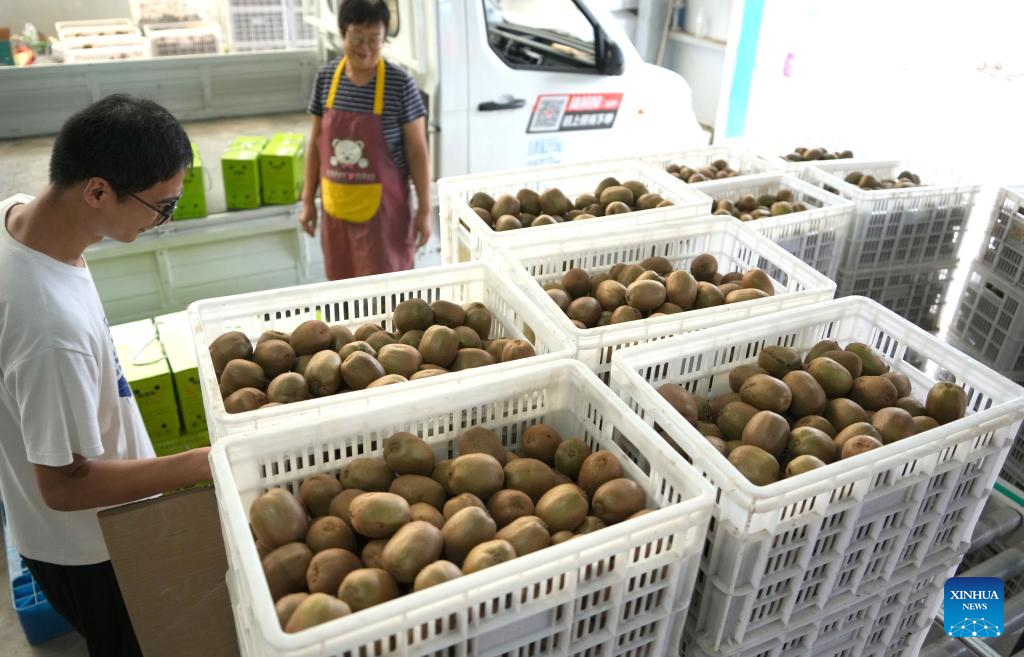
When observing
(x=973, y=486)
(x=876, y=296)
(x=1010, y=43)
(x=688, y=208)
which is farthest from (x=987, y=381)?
(x=1010, y=43)

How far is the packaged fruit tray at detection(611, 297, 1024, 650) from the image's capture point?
124 cm

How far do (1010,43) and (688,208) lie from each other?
168 inches

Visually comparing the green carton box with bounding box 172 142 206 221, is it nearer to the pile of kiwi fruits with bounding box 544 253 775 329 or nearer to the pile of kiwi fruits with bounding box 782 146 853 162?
the pile of kiwi fruits with bounding box 544 253 775 329

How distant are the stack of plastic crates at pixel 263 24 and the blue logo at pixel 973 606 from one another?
5.16 m

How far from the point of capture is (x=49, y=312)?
1395 millimetres

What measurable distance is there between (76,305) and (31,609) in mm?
1480

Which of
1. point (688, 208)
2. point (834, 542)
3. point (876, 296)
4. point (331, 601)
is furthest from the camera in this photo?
point (876, 296)

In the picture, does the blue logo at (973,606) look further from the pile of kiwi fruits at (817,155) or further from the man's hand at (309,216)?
the man's hand at (309,216)

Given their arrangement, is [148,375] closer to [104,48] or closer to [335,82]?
[335,82]

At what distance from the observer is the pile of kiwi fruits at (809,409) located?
1396mm

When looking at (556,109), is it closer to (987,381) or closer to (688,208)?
(688,208)

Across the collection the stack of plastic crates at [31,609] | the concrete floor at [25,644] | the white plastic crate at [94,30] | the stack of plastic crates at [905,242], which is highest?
the white plastic crate at [94,30]

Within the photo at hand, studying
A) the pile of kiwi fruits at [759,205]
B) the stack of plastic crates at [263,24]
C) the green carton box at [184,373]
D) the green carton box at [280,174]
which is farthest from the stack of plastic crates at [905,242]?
the stack of plastic crates at [263,24]

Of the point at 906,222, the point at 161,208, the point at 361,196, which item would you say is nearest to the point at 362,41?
the point at 361,196
